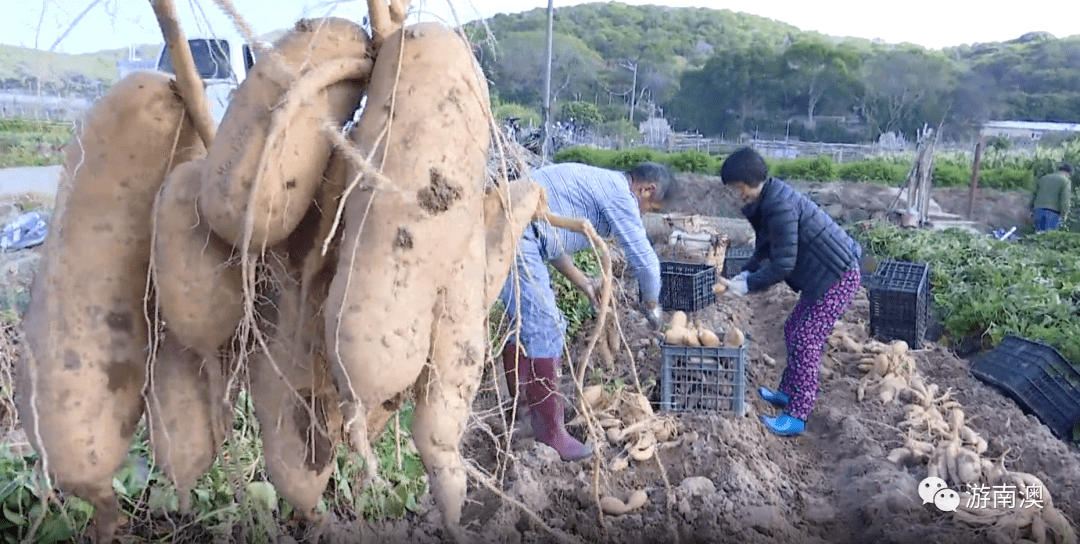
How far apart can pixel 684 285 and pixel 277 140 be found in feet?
14.6

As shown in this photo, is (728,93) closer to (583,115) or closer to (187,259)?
(583,115)

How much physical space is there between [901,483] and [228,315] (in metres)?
2.88

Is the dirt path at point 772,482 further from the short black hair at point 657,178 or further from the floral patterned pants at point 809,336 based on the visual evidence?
the short black hair at point 657,178

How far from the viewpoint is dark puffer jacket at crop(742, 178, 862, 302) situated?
359 centimetres

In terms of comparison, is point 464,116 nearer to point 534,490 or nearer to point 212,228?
point 212,228

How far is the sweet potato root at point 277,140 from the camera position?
1.33 meters

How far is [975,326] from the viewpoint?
5527mm

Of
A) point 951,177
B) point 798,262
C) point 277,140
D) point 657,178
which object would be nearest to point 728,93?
point 951,177

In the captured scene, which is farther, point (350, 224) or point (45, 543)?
point (45, 543)

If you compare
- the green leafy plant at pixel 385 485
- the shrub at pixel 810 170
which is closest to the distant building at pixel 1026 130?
the shrub at pixel 810 170

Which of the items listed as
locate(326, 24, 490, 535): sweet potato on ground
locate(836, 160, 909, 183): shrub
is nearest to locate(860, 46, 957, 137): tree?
locate(836, 160, 909, 183): shrub

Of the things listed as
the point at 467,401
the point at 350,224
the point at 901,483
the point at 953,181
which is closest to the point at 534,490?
the point at 467,401

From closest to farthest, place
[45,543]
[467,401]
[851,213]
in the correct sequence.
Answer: [467,401] → [45,543] → [851,213]

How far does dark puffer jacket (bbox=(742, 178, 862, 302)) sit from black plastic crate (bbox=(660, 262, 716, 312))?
65.6 inches
